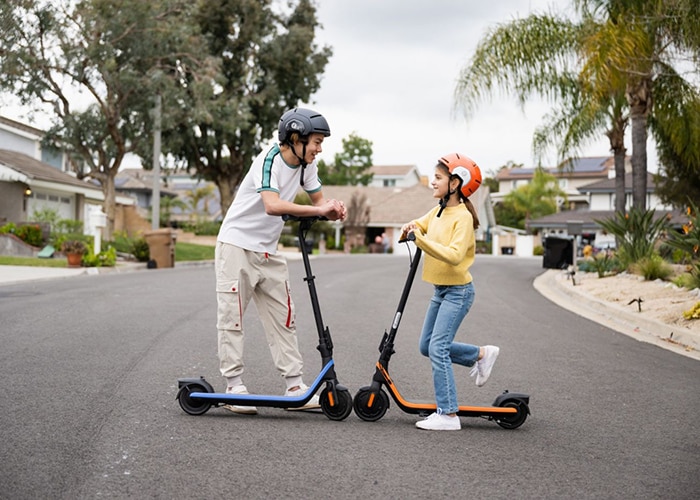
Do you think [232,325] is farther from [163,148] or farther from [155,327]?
[163,148]

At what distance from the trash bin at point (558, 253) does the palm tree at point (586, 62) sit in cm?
414

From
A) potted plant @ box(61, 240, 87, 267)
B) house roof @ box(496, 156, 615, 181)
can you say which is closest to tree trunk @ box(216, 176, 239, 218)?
potted plant @ box(61, 240, 87, 267)

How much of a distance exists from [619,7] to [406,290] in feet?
47.1

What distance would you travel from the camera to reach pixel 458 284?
5480mm

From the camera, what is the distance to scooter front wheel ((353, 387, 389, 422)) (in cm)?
542

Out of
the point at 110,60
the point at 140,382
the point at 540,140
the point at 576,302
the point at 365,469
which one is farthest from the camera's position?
the point at 110,60

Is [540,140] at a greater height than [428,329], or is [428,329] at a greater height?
[540,140]

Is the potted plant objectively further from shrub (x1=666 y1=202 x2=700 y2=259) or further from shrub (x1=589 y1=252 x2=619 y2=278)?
shrub (x1=666 y1=202 x2=700 y2=259)

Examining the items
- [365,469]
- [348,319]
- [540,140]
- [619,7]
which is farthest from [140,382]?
[540,140]

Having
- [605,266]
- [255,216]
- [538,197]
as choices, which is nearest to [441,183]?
[255,216]

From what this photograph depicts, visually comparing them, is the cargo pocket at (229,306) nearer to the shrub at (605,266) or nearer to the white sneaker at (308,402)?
the white sneaker at (308,402)

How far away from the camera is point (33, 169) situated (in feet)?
116

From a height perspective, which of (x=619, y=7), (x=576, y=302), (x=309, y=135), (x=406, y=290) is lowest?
(x=576, y=302)

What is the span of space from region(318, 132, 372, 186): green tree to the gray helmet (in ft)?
284
